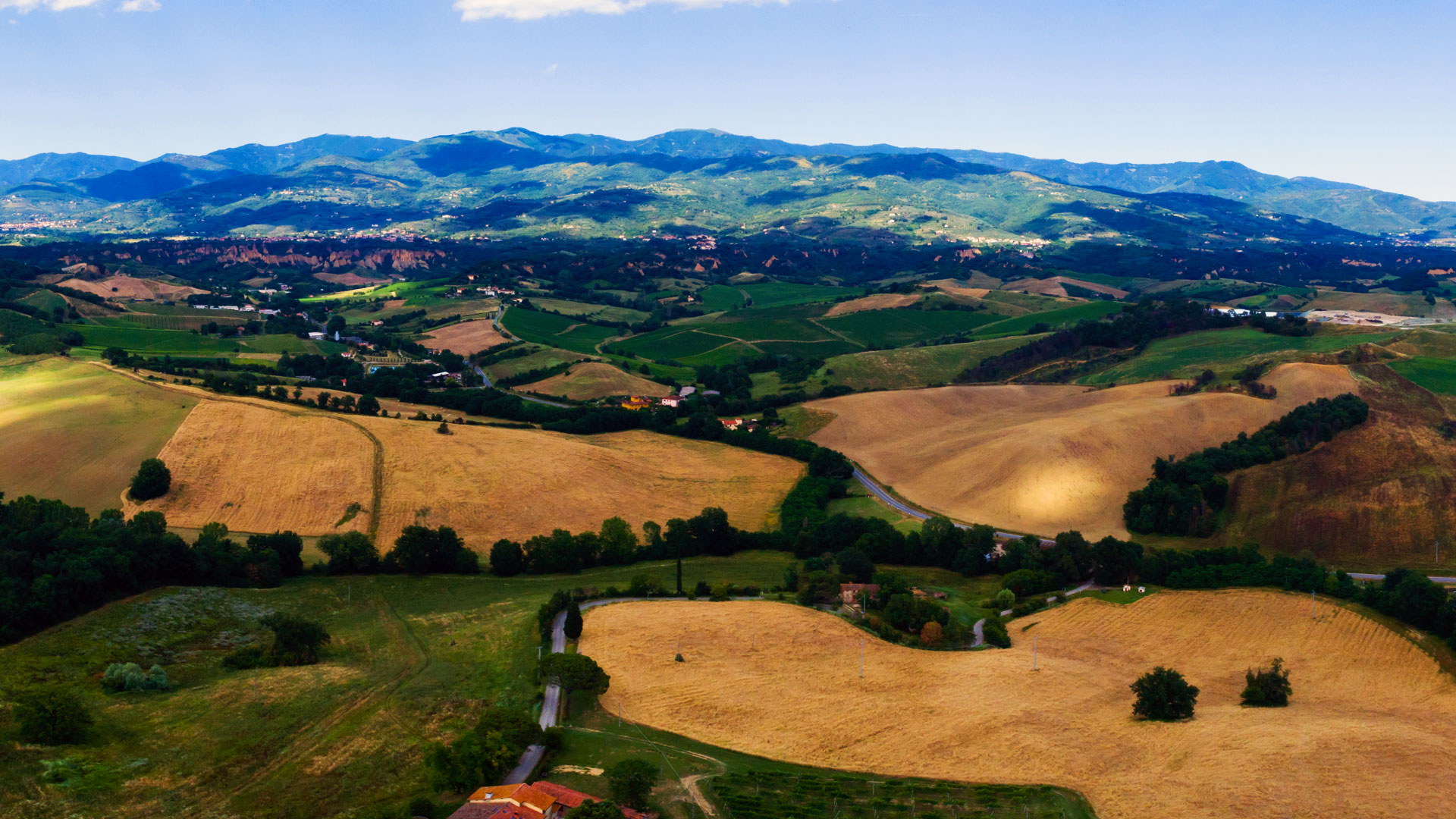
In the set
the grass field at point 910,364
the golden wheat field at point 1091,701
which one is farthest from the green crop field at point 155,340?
the golden wheat field at point 1091,701

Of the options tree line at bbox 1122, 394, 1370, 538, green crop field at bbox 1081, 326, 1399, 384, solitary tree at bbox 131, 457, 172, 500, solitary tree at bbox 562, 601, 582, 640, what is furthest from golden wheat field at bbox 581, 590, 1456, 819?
green crop field at bbox 1081, 326, 1399, 384

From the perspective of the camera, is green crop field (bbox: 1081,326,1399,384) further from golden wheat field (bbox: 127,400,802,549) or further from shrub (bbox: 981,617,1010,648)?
shrub (bbox: 981,617,1010,648)

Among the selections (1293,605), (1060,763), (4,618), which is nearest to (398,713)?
(4,618)

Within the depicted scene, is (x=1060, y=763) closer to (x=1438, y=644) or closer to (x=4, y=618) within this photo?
(x=1438, y=644)

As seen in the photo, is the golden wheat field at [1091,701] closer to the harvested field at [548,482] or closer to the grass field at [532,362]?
the harvested field at [548,482]

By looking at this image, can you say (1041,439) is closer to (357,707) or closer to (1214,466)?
(1214,466)
